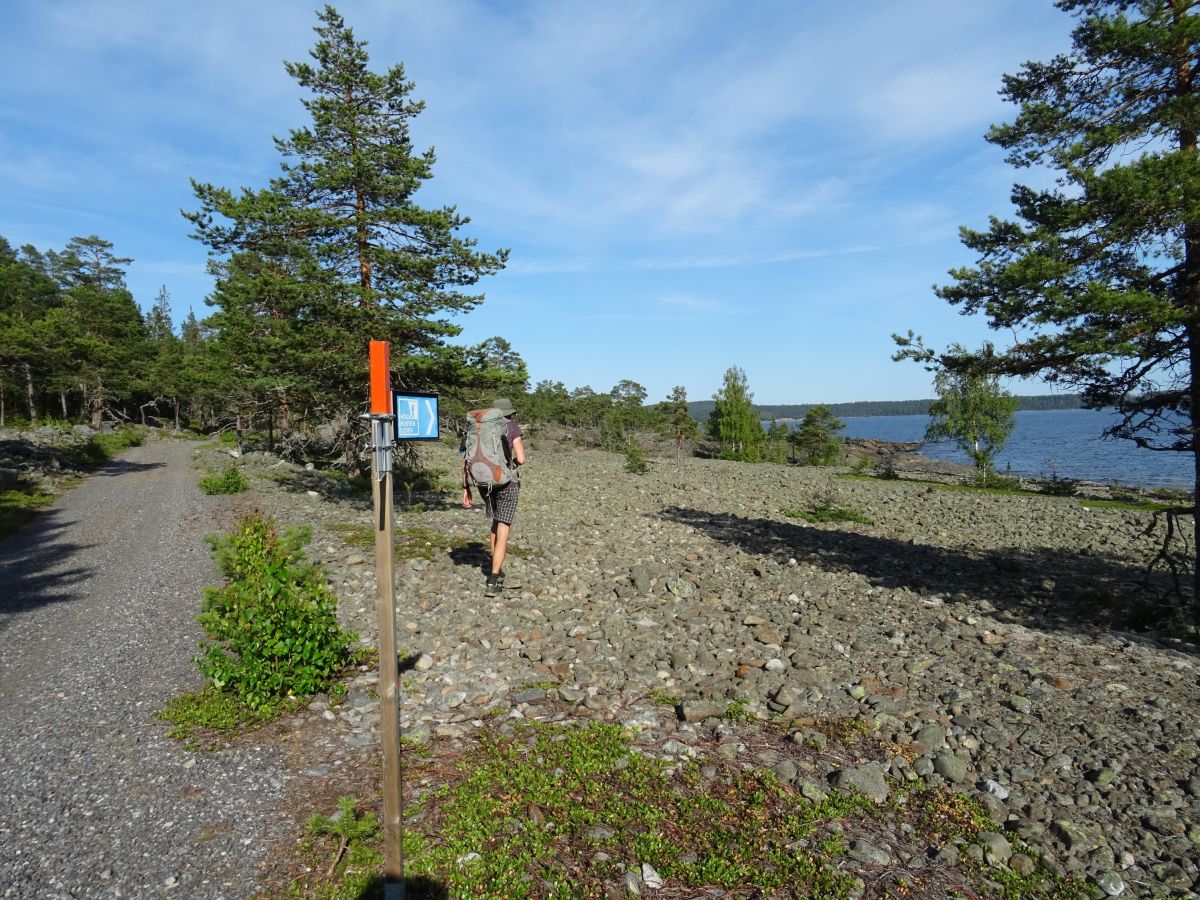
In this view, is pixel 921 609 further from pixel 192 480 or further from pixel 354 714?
pixel 192 480

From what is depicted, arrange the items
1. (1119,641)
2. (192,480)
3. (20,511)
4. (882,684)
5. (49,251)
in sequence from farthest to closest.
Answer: (49,251) < (192,480) < (20,511) < (1119,641) < (882,684)

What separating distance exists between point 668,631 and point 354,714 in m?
3.99

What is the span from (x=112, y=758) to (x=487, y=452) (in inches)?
207

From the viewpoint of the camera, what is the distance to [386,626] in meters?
3.24

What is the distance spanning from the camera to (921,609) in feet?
30.0

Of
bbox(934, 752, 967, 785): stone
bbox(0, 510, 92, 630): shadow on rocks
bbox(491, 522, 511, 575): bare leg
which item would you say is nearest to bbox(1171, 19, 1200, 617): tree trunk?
bbox(934, 752, 967, 785): stone

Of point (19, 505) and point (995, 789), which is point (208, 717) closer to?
point (995, 789)

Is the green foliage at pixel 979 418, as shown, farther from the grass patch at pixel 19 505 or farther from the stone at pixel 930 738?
the grass patch at pixel 19 505

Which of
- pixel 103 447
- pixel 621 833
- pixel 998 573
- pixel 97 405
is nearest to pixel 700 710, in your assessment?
pixel 621 833

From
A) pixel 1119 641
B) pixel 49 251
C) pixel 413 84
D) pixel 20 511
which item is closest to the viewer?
pixel 1119 641

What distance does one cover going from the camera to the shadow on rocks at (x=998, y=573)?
920cm

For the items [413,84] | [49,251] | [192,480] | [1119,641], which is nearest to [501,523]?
[1119,641]

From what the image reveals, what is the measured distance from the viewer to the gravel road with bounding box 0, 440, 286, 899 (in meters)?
3.66

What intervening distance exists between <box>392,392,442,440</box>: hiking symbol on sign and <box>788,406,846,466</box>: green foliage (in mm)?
60476
